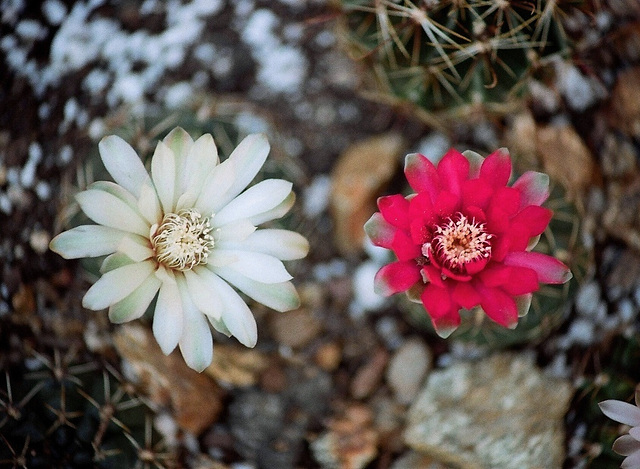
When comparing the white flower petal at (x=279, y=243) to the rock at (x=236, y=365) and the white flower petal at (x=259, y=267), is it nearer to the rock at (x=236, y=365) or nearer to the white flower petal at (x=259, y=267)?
the white flower petal at (x=259, y=267)

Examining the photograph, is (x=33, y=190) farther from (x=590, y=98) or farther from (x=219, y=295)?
(x=590, y=98)

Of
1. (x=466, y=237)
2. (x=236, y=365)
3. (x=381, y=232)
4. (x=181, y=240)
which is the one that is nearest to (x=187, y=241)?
(x=181, y=240)

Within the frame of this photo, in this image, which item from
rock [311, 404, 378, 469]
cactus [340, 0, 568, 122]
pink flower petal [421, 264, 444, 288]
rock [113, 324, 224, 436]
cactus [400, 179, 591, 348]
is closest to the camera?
pink flower petal [421, 264, 444, 288]

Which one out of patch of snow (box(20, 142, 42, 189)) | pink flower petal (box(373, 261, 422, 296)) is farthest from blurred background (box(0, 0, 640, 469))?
pink flower petal (box(373, 261, 422, 296))

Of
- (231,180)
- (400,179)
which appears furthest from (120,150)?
(400,179)

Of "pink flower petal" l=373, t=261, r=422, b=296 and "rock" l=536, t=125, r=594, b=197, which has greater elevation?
"pink flower petal" l=373, t=261, r=422, b=296

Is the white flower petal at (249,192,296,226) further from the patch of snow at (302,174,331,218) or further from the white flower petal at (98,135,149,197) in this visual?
the patch of snow at (302,174,331,218)
